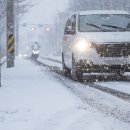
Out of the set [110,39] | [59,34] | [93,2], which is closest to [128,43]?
[110,39]

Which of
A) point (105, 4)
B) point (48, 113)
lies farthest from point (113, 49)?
point (105, 4)

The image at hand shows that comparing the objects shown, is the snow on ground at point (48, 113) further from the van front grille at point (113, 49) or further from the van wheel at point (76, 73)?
the van wheel at point (76, 73)

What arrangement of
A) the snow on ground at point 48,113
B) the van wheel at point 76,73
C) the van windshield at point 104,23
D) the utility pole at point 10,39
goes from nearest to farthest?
the snow on ground at point 48,113 → the van wheel at point 76,73 → the van windshield at point 104,23 → the utility pole at point 10,39

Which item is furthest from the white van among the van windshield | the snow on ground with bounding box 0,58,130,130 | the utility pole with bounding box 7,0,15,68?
the utility pole with bounding box 7,0,15,68

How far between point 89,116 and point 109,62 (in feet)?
24.0

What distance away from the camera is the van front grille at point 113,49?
15630 mm

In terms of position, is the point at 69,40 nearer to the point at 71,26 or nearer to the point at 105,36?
the point at 71,26

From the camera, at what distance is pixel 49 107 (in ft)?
31.0

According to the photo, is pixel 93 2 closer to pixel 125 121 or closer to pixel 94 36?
pixel 94 36

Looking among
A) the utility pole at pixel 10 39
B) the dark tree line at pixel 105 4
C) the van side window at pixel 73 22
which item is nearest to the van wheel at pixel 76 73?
the van side window at pixel 73 22

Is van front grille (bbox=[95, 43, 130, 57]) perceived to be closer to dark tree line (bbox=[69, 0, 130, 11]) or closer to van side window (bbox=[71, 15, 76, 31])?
van side window (bbox=[71, 15, 76, 31])

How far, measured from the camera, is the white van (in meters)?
15.6

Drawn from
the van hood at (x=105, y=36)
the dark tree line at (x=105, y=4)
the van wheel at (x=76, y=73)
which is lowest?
the van wheel at (x=76, y=73)

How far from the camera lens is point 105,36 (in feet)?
52.2
